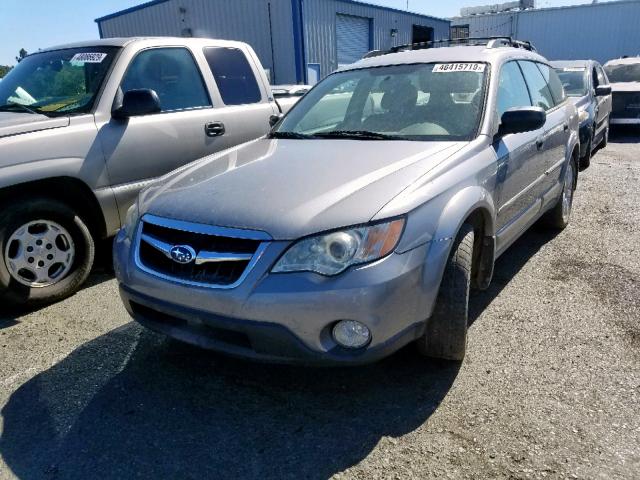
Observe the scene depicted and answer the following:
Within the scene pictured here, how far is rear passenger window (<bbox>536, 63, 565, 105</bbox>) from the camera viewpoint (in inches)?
187

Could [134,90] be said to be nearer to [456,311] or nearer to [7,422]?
[7,422]

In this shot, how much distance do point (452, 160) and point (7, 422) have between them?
8.43 ft

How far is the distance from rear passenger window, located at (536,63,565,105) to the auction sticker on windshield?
1.42 metres

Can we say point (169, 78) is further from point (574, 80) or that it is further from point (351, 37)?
point (351, 37)

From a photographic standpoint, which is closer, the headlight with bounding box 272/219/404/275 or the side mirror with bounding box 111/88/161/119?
→ the headlight with bounding box 272/219/404/275

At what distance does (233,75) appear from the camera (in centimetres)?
512

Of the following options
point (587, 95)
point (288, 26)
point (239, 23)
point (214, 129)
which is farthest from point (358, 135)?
point (239, 23)

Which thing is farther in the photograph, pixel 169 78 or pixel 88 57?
pixel 169 78

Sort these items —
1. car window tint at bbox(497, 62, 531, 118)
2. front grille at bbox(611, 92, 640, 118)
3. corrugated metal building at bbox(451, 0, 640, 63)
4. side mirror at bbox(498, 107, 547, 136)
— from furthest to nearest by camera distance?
corrugated metal building at bbox(451, 0, 640, 63), front grille at bbox(611, 92, 640, 118), car window tint at bbox(497, 62, 531, 118), side mirror at bbox(498, 107, 547, 136)

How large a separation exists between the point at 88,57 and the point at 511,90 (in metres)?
3.37

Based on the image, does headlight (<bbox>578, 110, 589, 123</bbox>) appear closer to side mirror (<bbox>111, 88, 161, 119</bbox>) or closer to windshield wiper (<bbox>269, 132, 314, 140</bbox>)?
windshield wiper (<bbox>269, 132, 314, 140</bbox>)

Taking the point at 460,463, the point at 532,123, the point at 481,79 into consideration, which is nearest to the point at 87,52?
the point at 481,79

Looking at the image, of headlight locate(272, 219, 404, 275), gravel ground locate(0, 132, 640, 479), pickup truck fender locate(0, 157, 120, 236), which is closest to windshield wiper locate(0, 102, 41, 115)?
pickup truck fender locate(0, 157, 120, 236)

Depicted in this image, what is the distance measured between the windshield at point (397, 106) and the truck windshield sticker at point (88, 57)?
1.66 m
